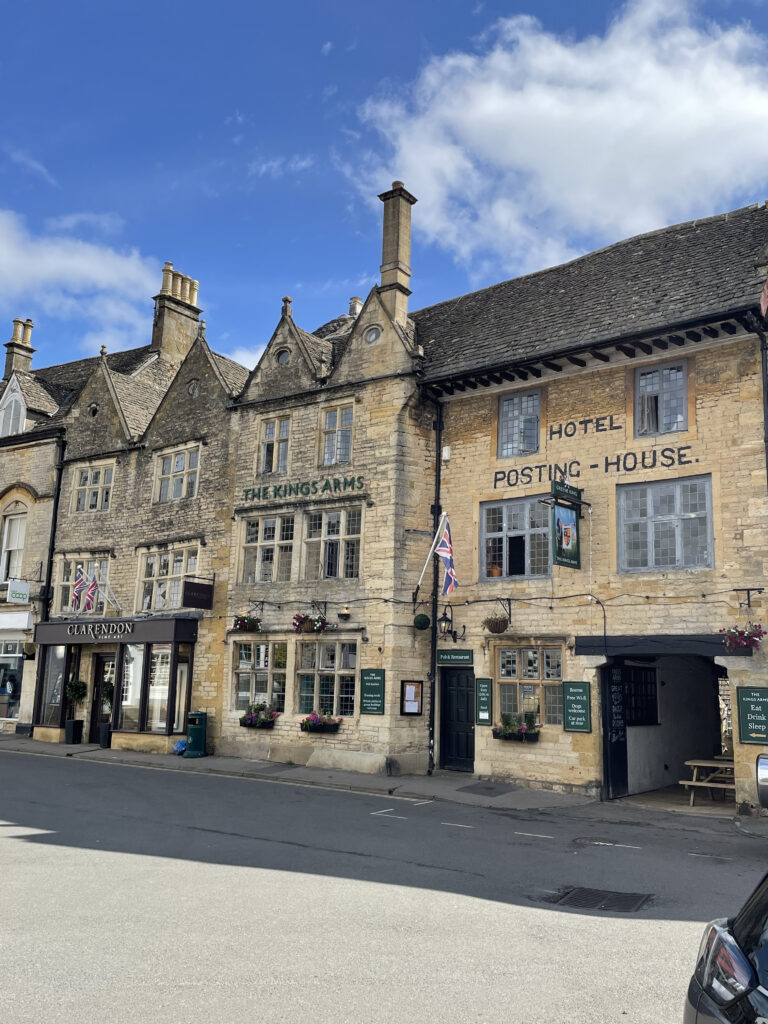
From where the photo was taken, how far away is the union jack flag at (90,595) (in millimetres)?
25594

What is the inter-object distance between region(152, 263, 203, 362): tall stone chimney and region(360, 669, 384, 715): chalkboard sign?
17.9 meters

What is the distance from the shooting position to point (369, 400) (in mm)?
21516

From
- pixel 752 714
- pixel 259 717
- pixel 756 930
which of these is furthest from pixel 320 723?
pixel 756 930

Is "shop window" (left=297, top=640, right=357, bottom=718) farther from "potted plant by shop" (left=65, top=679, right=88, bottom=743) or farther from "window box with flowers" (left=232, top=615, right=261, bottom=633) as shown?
"potted plant by shop" (left=65, top=679, right=88, bottom=743)

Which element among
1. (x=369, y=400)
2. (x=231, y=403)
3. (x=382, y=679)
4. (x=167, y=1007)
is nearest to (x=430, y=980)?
(x=167, y=1007)

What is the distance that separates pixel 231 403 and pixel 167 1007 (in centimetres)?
2025

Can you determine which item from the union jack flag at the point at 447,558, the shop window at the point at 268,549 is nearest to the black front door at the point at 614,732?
the union jack flag at the point at 447,558

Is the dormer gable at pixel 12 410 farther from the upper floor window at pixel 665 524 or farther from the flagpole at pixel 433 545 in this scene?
the upper floor window at pixel 665 524

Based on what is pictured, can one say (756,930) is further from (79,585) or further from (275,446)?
(79,585)

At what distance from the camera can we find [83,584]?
83.8 feet

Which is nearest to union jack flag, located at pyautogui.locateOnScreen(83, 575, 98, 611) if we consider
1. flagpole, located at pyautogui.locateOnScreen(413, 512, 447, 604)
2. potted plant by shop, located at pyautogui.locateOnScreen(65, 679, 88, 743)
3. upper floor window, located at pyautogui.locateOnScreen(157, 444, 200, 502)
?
potted plant by shop, located at pyautogui.locateOnScreen(65, 679, 88, 743)

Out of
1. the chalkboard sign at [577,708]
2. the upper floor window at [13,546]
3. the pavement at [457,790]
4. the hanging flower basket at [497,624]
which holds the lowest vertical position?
the pavement at [457,790]

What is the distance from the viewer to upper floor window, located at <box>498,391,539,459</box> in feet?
64.1

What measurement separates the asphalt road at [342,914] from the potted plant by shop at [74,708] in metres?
11.6
